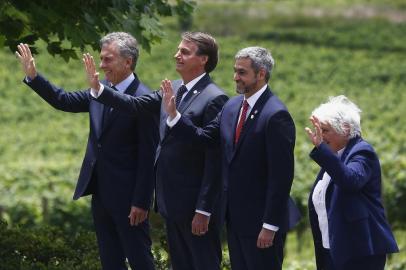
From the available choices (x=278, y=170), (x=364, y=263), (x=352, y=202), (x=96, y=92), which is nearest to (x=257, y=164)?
(x=278, y=170)

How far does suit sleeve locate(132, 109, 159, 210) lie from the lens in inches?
292

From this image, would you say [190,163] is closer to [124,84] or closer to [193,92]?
[193,92]

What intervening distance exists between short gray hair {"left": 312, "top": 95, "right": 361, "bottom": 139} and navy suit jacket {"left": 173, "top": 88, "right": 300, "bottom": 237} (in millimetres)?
295

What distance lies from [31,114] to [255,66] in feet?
85.8

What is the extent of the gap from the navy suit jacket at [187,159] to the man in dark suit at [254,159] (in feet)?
0.60

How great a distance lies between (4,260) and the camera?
8445 millimetres

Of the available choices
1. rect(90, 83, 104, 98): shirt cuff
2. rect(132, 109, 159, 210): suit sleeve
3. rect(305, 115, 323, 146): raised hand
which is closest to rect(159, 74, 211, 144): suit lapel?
rect(132, 109, 159, 210): suit sleeve

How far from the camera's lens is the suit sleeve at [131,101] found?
7039 mm

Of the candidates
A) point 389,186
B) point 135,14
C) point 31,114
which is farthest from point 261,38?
point 135,14

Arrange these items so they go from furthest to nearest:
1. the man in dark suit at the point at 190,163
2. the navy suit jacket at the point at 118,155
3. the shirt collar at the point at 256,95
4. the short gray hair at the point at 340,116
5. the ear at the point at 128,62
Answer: the navy suit jacket at the point at 118,155 < the ear at the point at 128,62 < the man in dark suit at the point at 190,163 < the shirt collar at the point at 256,95 < the short gray hair at the point at 340,116

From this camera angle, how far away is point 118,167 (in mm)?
7586

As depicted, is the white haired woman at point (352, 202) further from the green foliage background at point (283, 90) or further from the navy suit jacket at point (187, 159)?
the green foliage background at point (283, 90)

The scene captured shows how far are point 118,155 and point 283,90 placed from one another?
31.1 metres

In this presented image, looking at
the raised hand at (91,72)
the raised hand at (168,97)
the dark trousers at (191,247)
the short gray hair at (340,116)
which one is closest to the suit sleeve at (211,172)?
the dark trousers at (191,247)
